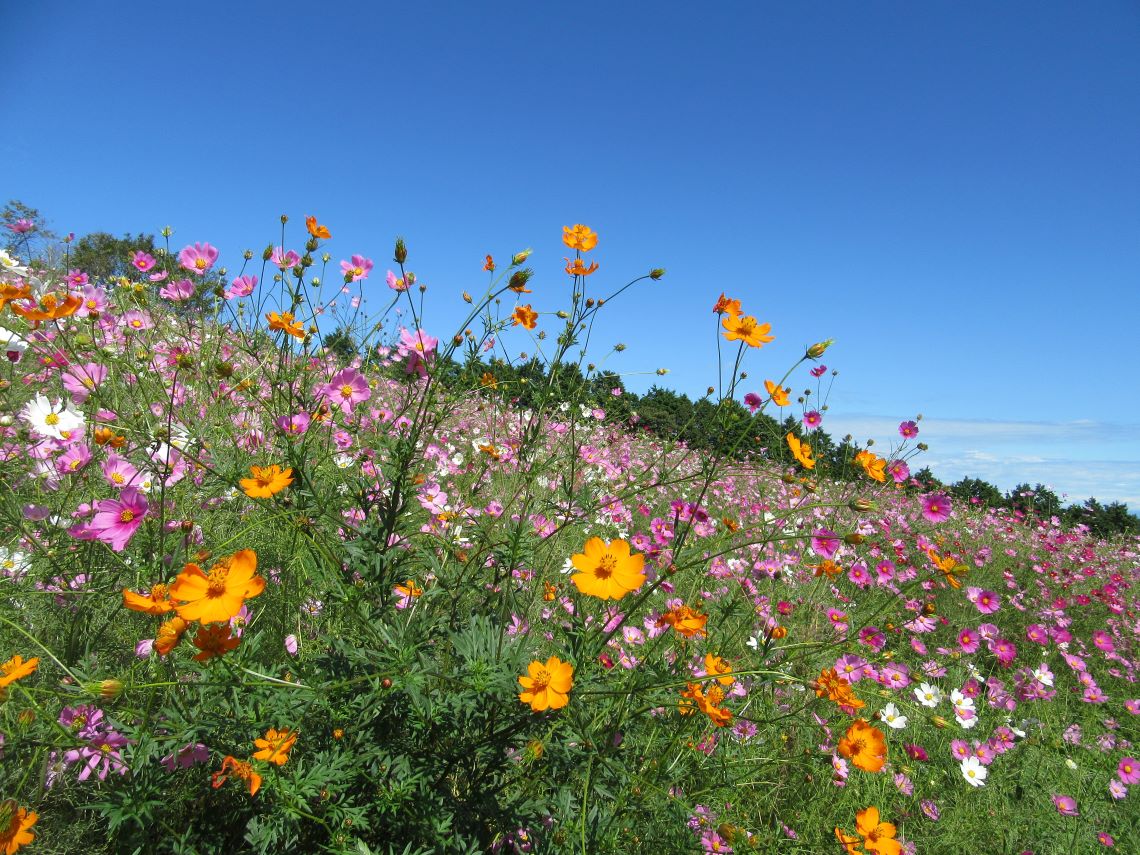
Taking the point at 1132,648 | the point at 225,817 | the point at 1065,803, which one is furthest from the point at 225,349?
the point at 1132,648

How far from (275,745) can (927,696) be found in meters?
2.69

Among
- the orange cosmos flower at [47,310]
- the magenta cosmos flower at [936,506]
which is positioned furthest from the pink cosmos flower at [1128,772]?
the orange cosmos flower at [47,310]

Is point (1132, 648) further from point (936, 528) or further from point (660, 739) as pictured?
point (660, 739)

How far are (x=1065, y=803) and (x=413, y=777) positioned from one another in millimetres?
2297

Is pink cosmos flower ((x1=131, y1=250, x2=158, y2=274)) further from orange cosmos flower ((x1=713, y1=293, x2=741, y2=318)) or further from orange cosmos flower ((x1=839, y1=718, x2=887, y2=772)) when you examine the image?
orange cosmos flower ((x1=839, y1=718, x2=887, y2=772))

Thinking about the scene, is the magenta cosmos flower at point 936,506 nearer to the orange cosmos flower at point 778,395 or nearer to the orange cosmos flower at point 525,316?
the orange cosmos flower at point 778,395

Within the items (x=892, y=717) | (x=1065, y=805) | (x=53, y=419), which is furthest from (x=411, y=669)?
(x=1065, y=805)

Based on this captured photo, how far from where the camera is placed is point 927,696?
8.05 ft

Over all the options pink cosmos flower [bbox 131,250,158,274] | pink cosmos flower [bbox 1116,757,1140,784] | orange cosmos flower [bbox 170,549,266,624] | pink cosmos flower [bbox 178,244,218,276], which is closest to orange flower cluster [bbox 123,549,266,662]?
orange cosmos flower [bbox 170,549,266,624]

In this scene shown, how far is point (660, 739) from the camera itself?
151 cm

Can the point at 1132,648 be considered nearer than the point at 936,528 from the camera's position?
Yes

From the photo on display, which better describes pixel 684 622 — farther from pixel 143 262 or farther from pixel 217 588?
pixel 143 262

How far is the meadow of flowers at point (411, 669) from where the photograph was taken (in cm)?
103

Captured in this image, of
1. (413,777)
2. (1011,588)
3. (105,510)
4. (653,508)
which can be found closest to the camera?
(413,777)
